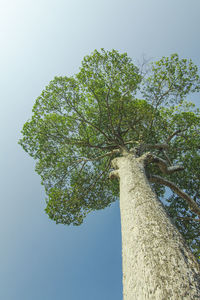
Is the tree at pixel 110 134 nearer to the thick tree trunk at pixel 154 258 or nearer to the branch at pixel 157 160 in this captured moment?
the branch at pixel 157 160

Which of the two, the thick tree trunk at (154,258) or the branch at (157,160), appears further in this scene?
the branch at (157,160)

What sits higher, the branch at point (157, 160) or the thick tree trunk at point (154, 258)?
the branch at point (157, 160)

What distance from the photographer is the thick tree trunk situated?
62.9 inches

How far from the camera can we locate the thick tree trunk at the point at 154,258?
160cm

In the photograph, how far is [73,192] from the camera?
8.06 m

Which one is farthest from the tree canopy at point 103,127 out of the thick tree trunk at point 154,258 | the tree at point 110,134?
the thick tree trunk at point 154,258

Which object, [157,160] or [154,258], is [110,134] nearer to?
[157,160]

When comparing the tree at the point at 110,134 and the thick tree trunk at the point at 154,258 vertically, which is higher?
the tree at the point at 110,134

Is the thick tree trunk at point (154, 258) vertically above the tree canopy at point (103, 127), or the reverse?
the tree canopy at point (103, 127)

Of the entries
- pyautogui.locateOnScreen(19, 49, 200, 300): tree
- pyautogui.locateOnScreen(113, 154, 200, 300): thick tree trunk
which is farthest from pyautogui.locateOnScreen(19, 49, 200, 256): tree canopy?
pyautogui.locateOnScreen(113, 154, 200, 300): thick tree trunk

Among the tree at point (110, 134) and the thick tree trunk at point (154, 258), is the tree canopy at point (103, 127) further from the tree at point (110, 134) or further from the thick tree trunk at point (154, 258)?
the thick tree trunk at point (154, 258)

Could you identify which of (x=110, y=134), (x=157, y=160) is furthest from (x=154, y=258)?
(x=110, y=134)

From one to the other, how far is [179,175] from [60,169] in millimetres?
6119

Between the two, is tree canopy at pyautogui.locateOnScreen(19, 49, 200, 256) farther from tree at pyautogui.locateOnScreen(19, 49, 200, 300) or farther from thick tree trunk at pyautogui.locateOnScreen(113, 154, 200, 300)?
thick tree trunk at pyautogui.locateOnScreen(113, 154, 200, 300)
